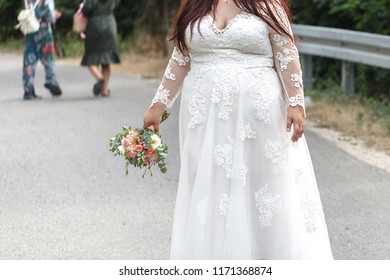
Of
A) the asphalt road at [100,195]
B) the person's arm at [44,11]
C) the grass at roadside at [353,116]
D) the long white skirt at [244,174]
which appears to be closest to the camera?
the long white skirt at [244,174]

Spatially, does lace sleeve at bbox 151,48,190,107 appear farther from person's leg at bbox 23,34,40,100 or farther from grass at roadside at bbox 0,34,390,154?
person's leg at bbox 23,34,40,100

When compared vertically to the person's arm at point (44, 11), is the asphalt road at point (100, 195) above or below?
above

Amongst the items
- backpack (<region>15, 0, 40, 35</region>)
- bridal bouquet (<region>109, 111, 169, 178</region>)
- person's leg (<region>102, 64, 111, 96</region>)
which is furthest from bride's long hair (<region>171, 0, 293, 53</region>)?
person's leg (<region>102, 64, 111, 96</region>)

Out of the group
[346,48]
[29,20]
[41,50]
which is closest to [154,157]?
[346,48]

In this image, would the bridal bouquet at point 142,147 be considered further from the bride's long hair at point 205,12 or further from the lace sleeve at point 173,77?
the bride's long hair at point 205,12

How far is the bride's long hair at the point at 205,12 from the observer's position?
6051 mm

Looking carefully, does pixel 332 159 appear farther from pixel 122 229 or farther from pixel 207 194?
pixel 207 194

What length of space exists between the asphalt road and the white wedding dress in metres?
1.29

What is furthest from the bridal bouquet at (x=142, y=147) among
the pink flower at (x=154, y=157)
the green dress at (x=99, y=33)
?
the green dress at (x=99, y=33)

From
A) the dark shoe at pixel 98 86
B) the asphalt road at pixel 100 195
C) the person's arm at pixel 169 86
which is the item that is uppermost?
the person's arm at pixel 169 86

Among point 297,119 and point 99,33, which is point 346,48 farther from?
point 297,119

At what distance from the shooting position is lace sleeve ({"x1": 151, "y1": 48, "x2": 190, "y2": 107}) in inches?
249

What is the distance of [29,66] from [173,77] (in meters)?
10.4

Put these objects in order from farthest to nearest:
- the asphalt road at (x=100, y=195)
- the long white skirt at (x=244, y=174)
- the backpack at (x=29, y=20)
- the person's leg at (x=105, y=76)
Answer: the person's leg at (x=105, y=76), the backpack at (x=29, y=20), the asphalt road at (x=100, y=195), the long white skirt at (x=244, y=174)
